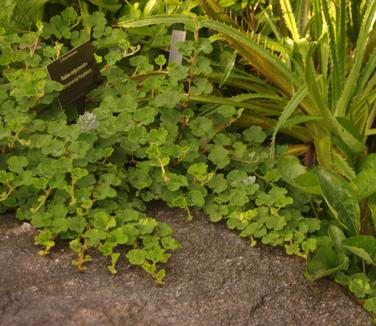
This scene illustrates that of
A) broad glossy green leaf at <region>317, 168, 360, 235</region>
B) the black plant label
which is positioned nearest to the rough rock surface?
broad glossy green leaf at <region>317, 168, 360, 235</region>

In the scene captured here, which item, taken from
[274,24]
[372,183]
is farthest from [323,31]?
[372,183]

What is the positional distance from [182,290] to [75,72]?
0.86 meters

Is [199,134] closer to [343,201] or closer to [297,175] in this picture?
[297,175]

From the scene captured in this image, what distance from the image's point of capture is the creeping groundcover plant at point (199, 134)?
238 cm

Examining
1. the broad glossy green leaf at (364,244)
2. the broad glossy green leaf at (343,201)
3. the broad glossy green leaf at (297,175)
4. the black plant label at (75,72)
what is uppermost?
the black plant label at (75,72)

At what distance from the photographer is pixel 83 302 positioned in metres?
2.17

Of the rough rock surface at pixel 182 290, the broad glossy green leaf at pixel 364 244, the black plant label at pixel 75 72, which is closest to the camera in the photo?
the rough rock surface at pixel 182 290

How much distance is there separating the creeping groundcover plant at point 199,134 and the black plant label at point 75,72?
3 cm

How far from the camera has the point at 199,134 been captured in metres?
2.63

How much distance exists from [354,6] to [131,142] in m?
0.92

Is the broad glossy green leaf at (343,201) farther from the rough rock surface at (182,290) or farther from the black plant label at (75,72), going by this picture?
the black plant label at (75,72)

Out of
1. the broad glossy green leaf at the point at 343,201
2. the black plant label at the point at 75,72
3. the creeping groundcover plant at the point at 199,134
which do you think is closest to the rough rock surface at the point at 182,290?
the creeping groundcover plant at the point at 199,134

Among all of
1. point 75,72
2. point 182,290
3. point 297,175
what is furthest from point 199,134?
point 182,290

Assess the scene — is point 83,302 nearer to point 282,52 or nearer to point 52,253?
point 52,253
